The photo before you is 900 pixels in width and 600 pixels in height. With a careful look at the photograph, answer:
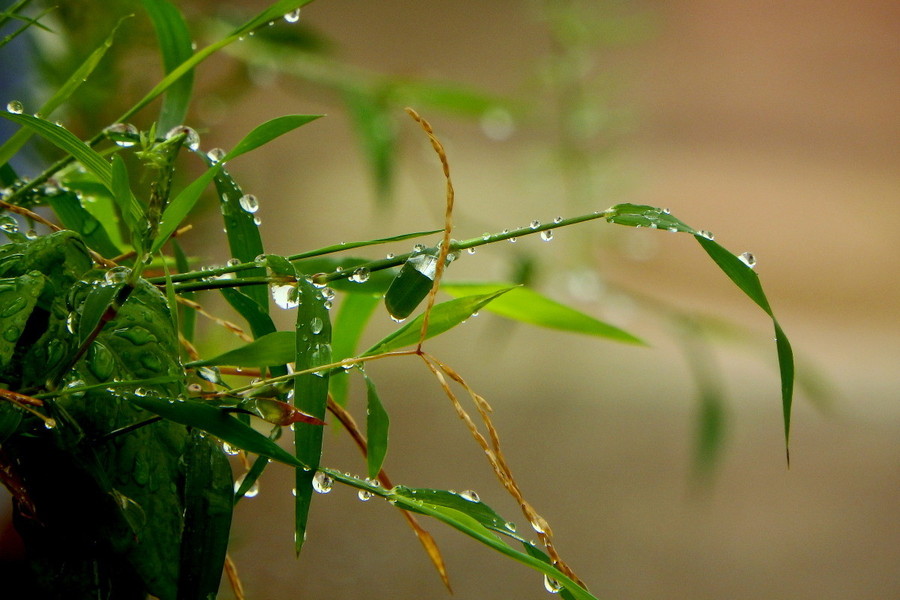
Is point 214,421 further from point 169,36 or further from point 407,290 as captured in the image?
point 169,36

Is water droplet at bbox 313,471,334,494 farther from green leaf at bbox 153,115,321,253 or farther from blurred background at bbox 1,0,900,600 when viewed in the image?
blurred background at bbox 1,0,900,600

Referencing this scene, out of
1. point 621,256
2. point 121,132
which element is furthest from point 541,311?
point 621,256

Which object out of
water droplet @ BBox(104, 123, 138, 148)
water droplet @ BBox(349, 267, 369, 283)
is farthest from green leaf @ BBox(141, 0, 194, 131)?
water droplet @ BBox(349, 267, 369, 283)

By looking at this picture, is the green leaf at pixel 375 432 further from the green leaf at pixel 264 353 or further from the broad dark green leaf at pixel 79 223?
the broad dark green leaf at pixel 79 223

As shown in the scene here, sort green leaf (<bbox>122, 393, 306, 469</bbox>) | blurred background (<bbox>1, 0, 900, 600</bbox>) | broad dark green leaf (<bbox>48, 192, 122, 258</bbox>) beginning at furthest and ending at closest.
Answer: blurred background (<bbox>1, 0, 900, 600</bbox>)
broad dark green leaf (<bbox>48, 192, 122, 258</bbox>)
green leaf (<bbox>122, 393, 306, 469</bbox>)

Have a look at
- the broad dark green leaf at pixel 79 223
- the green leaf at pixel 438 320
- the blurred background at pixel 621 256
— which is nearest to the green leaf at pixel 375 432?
the green leaf at pixel 438 320

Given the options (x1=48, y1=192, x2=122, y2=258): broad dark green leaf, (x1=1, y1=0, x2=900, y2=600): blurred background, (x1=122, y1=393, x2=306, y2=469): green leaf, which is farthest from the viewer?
(x1=1, y1=0, x2=900, y2=600): blurred background
